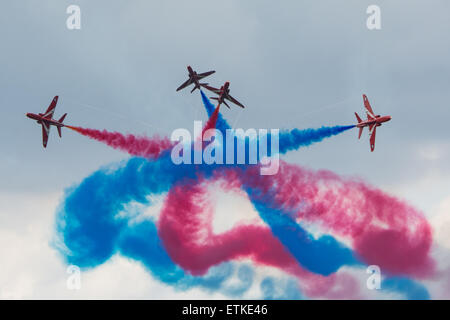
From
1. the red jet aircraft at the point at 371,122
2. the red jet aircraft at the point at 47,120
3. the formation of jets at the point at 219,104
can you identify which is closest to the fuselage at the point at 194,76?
the formation of jets at the point at 219,104

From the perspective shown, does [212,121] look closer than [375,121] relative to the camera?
No

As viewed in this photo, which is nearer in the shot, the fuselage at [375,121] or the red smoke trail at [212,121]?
the fuselage at [375,121]

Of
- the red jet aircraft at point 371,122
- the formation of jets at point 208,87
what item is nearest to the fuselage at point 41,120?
the formation of jets at point 208,87

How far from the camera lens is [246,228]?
3191 inches

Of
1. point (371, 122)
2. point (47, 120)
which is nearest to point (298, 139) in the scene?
point (371, 122)

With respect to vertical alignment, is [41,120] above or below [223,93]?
below

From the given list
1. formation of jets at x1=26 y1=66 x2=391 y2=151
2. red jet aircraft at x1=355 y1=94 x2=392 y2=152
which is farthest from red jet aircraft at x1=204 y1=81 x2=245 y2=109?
red jet aircraft at x1=355 y1=94 x2=392 y2=152

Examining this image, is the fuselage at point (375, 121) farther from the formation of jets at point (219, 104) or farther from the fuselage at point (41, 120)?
the fuselage at point (41, 120)

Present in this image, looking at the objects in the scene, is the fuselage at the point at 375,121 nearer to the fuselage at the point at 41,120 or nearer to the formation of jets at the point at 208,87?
the formation of jets at the point at 208,87

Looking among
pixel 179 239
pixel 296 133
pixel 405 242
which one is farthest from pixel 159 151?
pixel 405 242

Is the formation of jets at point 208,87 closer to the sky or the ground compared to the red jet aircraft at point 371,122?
closer to the sky

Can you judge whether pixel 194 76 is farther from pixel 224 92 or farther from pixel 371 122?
pixel 371 122
